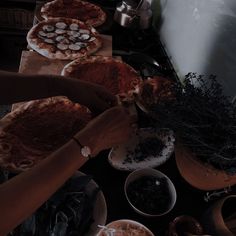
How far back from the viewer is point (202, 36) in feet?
4.37

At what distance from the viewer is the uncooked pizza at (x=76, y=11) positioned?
6.03 ft

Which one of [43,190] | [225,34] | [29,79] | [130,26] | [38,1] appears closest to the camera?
[43,190]

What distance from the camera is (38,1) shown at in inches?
78.5

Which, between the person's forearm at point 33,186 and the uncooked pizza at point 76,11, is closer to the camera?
the person's forearm at point 33,186

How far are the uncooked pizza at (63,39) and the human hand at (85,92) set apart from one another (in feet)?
1.76

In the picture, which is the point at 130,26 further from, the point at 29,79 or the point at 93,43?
the point at 29,79

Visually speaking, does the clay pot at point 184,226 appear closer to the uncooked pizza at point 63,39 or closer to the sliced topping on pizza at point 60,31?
the uncooked pizza at point 63,39

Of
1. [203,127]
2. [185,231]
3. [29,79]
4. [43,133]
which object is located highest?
[203,127]

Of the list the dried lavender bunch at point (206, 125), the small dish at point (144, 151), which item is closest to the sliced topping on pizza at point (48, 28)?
the small dish at point (144, 151)

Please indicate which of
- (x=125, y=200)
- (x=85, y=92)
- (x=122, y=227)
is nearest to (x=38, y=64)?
(x=85, y=92)

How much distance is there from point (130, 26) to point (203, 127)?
111 cm

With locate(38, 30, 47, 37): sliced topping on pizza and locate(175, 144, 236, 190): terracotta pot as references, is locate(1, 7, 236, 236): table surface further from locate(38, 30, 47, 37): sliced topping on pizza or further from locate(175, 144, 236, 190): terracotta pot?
locate(38, 30, 47, 37): sliced topping on pizza

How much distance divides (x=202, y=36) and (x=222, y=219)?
816mm

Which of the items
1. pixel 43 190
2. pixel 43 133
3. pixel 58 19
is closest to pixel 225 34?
pixel 43 133
